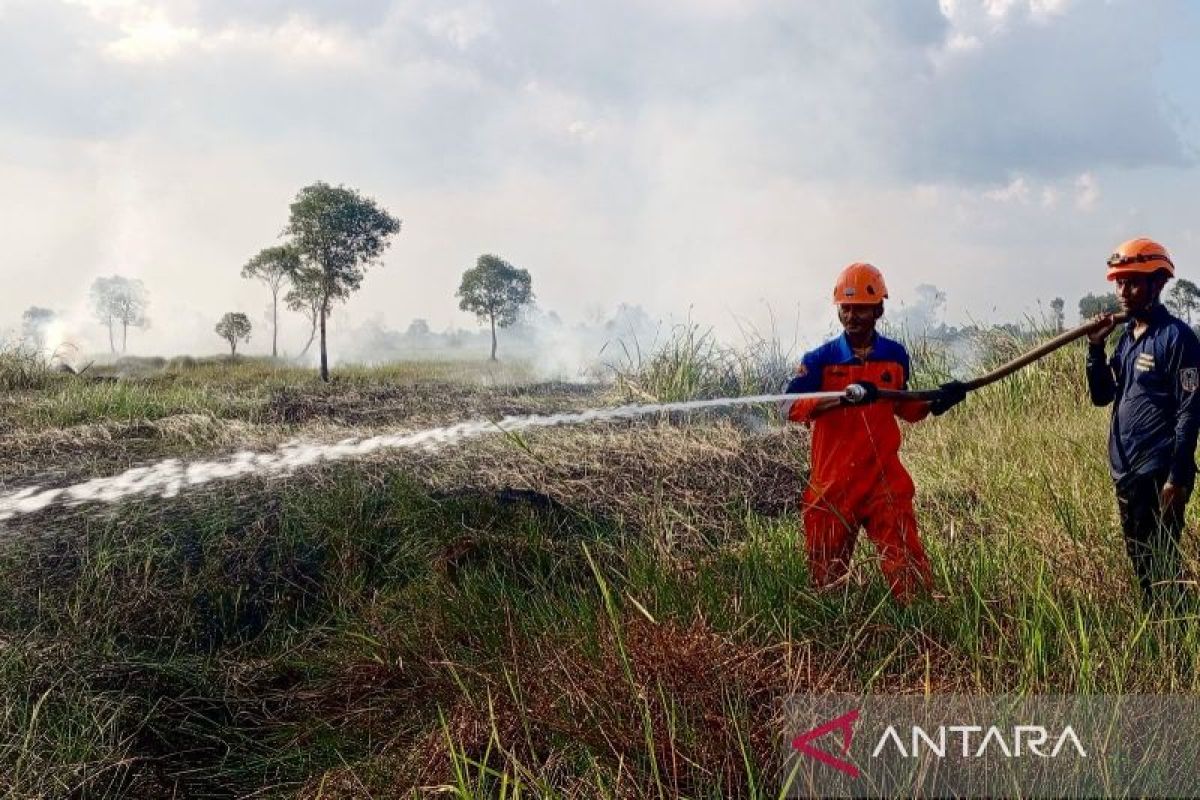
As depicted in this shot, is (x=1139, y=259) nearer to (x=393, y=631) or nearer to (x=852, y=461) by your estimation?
(x=852, y=461)

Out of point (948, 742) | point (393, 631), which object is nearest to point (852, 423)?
point (948, 742)

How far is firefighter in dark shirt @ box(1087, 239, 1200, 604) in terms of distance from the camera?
306cm

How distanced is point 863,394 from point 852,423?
1.04 ft

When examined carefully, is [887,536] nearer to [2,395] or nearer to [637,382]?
[637,382]

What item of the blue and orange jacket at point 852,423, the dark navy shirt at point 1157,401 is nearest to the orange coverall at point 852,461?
the blue and orange jacket at point 852,423

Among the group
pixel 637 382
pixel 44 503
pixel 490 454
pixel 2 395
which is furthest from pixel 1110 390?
pixel 2 395

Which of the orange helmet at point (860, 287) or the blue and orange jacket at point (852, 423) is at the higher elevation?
the orange helmet at point (860, 287)

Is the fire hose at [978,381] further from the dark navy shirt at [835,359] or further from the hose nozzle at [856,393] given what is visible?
the dark navy shirt at [835,359]

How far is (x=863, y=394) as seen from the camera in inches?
131

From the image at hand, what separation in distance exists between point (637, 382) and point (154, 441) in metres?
5.23

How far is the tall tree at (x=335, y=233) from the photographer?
20516 mm

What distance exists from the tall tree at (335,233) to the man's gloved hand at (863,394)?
18056 mm

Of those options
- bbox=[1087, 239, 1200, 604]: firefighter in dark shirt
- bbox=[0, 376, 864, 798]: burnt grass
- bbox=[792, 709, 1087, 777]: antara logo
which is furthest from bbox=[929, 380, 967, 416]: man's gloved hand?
bbox=[792, 709, 1087, 777]: antara logo

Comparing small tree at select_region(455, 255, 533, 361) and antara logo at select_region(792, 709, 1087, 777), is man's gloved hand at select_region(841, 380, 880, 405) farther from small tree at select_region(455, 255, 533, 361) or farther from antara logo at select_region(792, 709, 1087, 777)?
small tree at select_region(455, 255, 533, 361)
